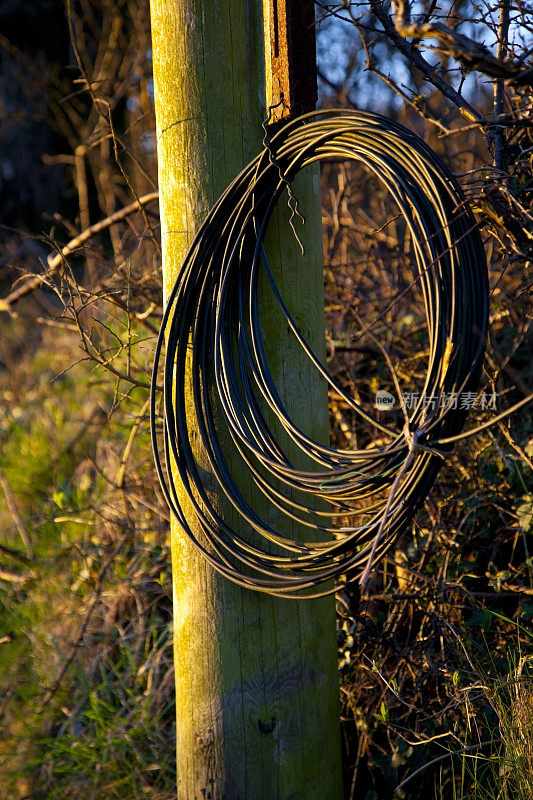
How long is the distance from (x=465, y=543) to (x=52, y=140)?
8387mm

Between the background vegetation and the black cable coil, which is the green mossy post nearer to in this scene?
the black cable coil

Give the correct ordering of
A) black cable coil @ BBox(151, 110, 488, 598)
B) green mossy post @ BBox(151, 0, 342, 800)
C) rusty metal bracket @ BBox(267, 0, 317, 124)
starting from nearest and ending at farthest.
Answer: black cable coil @ BBox(151, 110, 488, 598) → rusty metal bracket @ BBox(267, 0, 317, 124) → green mossy post @ BBox(151, 0, 342, 800)

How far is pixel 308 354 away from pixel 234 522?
1.78ft

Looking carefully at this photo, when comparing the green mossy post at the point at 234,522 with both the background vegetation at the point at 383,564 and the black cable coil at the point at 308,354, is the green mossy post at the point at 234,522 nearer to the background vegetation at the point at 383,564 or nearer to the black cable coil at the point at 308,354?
the black cable coil at the point at 308,354

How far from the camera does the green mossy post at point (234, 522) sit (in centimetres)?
204

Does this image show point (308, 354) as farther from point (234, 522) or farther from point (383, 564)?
point (383, 564)

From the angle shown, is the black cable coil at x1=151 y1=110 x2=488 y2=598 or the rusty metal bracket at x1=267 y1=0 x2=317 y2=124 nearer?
the black cable coil at x1=151 y1=110 x2=488 y2=598

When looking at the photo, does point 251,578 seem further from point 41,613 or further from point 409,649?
point 41,613

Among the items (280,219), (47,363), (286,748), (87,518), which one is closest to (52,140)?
(47,363)

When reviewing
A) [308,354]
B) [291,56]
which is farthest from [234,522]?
[291,56]

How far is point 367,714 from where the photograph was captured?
2.53 m

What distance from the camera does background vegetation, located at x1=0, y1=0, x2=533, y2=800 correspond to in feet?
6.53

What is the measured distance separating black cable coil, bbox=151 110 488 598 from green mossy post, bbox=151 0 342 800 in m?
0.07

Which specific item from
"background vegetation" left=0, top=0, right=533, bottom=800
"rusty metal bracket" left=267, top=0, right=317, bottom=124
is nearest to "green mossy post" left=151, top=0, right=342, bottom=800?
"rusty metal bracket" left=267, top=0, right=317, bottom=124
